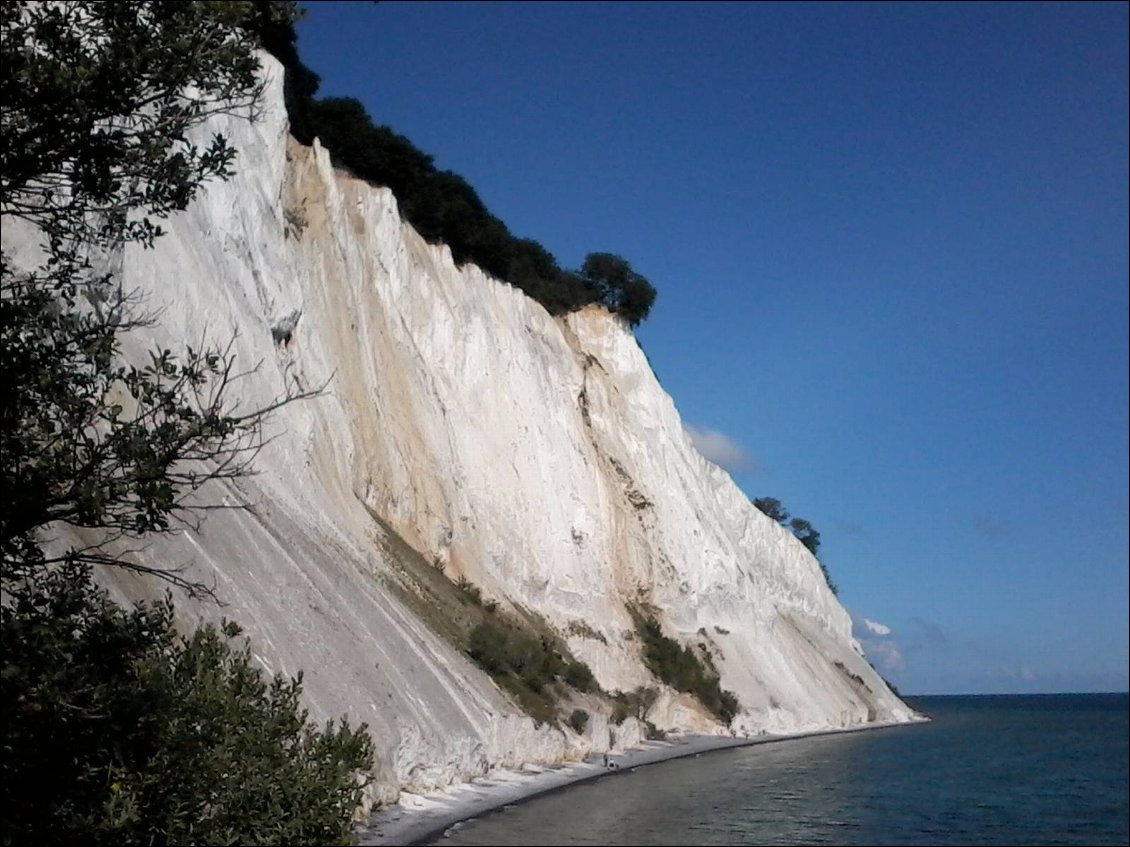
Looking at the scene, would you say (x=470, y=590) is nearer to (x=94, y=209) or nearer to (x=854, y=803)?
(x=854, y=803)

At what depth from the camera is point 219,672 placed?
8.75m

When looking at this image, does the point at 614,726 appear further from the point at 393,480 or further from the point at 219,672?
the point at 219,672

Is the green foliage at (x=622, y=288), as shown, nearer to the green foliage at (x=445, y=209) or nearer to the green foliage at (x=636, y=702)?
the green foliage at (x=445, y=209)

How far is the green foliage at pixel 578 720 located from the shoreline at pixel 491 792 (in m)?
0.86

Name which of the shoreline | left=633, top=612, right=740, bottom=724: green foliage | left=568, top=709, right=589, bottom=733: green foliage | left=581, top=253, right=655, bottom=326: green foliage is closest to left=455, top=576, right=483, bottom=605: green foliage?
left=568, top=709, right=589, bottom=733: green foliage

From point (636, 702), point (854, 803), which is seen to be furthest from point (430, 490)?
point (854, 803)

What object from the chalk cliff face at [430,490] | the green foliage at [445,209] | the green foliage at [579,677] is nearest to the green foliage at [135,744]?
the chalk cliff face at [430,490]

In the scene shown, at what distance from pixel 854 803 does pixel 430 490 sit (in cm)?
1578

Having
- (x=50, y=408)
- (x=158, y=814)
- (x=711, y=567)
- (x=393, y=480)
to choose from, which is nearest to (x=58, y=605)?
(x=50, y=408)

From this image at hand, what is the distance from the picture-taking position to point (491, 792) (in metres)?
21.0

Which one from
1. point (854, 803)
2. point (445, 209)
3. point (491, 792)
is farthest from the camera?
point (445, 209)

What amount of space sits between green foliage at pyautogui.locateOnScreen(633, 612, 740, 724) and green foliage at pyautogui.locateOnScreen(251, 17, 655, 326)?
595 inches

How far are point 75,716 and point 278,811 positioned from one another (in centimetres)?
214

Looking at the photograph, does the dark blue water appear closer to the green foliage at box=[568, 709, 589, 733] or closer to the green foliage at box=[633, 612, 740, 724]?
the green foliage at box=[568, 709, 589, 733]
